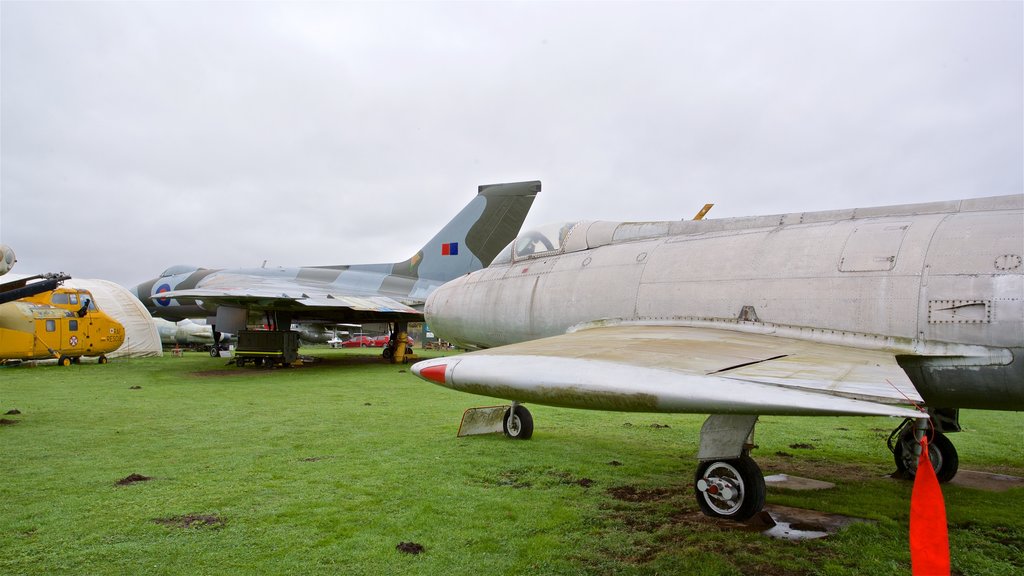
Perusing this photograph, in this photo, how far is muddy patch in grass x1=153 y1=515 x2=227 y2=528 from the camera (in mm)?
4016

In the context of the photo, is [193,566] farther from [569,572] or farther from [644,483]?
[644,483]

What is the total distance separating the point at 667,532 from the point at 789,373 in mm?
1806

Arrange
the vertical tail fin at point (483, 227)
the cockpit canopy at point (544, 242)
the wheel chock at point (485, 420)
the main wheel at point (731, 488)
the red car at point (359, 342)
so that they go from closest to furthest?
the main wheel at point (731, 488) → the cockpit canopy at point (544, 242) → the wheel chock at point (485, 420) → the vertical tail fin at point (483, 227) → the red car at point (359, 342)

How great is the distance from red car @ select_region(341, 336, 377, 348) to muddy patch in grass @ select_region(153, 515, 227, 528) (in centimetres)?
→ 4795

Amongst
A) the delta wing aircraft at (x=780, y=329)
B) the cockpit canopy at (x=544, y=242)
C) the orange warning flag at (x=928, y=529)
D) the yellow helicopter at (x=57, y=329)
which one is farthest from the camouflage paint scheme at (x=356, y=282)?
the orange warning flag at (x=928, y=529)

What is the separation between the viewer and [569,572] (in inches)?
134

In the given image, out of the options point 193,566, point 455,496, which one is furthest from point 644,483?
point 193,566

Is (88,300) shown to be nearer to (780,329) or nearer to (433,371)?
(433,371)

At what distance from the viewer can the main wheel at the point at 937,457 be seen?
220 inches

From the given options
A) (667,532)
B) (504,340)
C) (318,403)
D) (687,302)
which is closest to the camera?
(667,532)

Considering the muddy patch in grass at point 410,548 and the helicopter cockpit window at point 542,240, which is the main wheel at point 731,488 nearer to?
the muddy patch in grass at point 410,548

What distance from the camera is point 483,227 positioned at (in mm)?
21016

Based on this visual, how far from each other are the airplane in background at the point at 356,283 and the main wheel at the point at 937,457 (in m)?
15.8

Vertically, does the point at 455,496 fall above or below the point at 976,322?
below
